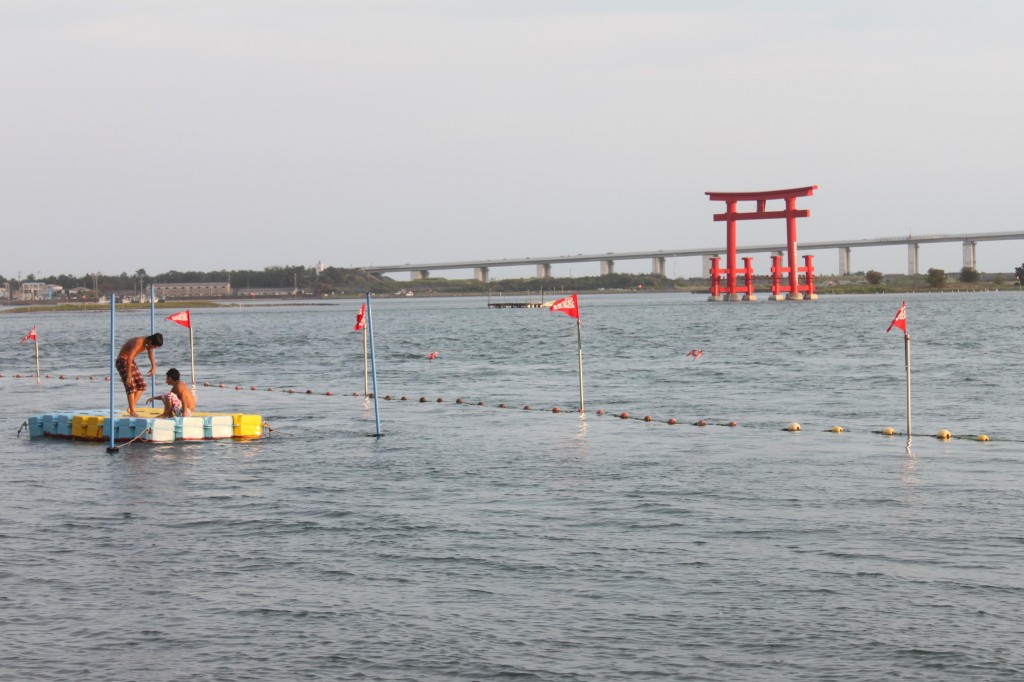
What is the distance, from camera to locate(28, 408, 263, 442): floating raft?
80.6ft

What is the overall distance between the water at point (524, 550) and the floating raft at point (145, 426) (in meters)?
0.61

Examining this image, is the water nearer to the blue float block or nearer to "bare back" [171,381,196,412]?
the blue float block

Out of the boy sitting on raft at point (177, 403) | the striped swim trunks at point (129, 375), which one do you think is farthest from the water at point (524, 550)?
the striped swim trunks at point (129, 375)

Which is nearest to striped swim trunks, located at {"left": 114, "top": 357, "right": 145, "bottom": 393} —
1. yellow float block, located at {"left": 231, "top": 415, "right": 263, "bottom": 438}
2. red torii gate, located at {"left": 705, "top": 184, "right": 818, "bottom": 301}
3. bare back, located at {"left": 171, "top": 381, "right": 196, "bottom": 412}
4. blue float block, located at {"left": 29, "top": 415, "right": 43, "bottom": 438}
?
bare back, located at {"left": 171, "top": 381, "right": 196, "bottom": 412}

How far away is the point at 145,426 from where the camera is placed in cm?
2444

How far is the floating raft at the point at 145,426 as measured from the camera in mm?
24578

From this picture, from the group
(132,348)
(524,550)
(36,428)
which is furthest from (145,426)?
(524,550)

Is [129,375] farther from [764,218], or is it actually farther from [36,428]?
[764,218]

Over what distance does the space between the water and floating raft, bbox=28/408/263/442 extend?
61 centimetres

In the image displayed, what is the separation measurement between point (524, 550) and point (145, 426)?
12054mm

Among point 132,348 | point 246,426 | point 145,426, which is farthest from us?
point 246,426

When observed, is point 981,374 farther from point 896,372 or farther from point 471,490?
point 471,490

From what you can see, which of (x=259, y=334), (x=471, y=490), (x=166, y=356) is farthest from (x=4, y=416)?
(x=259, y=334)

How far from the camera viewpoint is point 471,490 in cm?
1939
